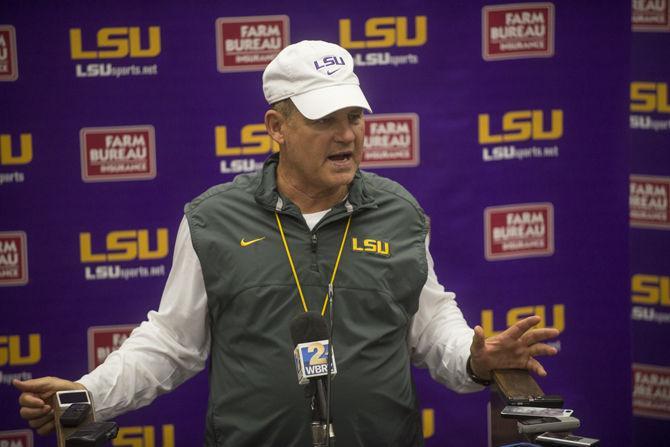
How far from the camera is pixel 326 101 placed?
2.54m

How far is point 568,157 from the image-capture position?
4.36 m

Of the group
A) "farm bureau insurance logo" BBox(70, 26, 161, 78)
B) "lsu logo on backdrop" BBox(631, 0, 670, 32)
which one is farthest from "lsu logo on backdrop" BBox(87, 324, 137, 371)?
"lsu logo on backdrop" BBox(631, 0, 670, 32)

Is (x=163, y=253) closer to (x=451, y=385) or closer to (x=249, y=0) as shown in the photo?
(x=249, y=0)

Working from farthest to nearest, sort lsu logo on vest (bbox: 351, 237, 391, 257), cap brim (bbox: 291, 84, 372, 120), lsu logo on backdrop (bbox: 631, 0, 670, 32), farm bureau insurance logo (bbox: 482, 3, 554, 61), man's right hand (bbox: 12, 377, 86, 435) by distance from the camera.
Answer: lsu logo on backdrop (bbox: 631, 0, 670, 32) < farm bureau insurance logo (bbox: 482, 3, 554, 61) < lsu logo on vest (bbox: 351, 237, 391, 257) < cap brim (bbox: 291, 84, 372, 120) < man's right hand (bbox: 12, 377, 86, 435)

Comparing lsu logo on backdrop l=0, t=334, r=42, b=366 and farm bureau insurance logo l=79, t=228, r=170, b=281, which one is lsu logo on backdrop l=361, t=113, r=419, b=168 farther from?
lsu logo on backdrop l=0, t=334, r=42, b=366

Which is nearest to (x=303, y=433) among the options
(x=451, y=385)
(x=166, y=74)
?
(x=451, y=385)

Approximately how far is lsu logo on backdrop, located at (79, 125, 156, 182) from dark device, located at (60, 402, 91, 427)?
184 cm

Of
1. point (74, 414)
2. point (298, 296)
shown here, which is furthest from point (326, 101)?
point (74, 414)

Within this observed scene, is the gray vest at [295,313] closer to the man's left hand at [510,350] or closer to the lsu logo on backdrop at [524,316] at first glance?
the man's left hand at [510,350]

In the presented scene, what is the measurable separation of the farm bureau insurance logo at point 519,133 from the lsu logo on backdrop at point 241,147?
3.15 ft

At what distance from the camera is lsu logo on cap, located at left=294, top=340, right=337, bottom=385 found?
201 cm

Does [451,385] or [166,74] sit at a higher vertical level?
[166,74]

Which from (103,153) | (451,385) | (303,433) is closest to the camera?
(303,433)

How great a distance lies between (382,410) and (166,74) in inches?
78.7
